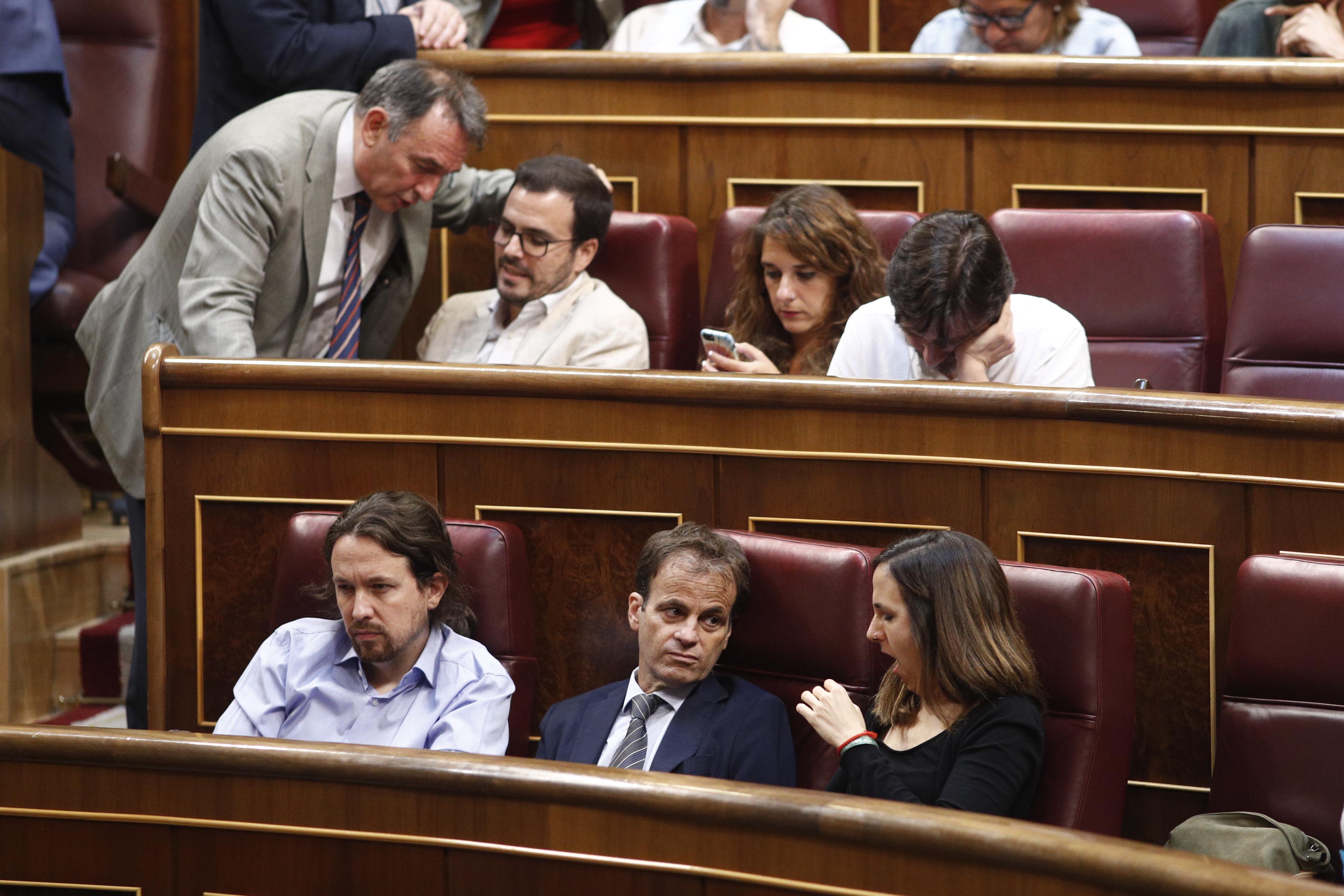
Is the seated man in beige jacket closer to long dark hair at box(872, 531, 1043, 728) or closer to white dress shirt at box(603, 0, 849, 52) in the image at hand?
white dress shirt at box(603, 0, 849, 52)

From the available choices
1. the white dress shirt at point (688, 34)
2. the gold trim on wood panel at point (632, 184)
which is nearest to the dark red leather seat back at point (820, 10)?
the white dress shirt at point (688, 34)

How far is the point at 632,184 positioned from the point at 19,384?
574 mm

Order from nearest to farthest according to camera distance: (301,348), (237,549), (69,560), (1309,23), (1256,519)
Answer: (1256,519) < (237,549) < (301,348) < (1309,23) < (69,560)

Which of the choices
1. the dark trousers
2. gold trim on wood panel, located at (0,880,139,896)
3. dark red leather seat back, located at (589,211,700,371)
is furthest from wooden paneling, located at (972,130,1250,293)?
gold trim on wood panel, located at (0,880,139,896)

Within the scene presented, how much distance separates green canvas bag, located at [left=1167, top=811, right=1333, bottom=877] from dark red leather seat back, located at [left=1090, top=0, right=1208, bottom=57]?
1027 millimetres

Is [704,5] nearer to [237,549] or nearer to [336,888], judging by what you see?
[237,549]

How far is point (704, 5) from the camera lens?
143 cm

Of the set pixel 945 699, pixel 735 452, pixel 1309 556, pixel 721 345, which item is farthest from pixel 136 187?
pixel 1309 556

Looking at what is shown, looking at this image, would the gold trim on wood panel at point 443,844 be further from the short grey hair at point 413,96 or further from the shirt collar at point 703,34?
the shirt collar at point 703,34

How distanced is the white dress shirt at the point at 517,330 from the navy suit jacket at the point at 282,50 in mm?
240

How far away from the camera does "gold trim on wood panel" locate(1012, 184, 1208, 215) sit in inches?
47.1

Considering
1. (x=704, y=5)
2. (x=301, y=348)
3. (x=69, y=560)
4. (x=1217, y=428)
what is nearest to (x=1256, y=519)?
(x=1217, y=428)

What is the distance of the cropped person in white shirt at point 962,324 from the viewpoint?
36.9 inches

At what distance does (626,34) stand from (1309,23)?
0.60 metres
